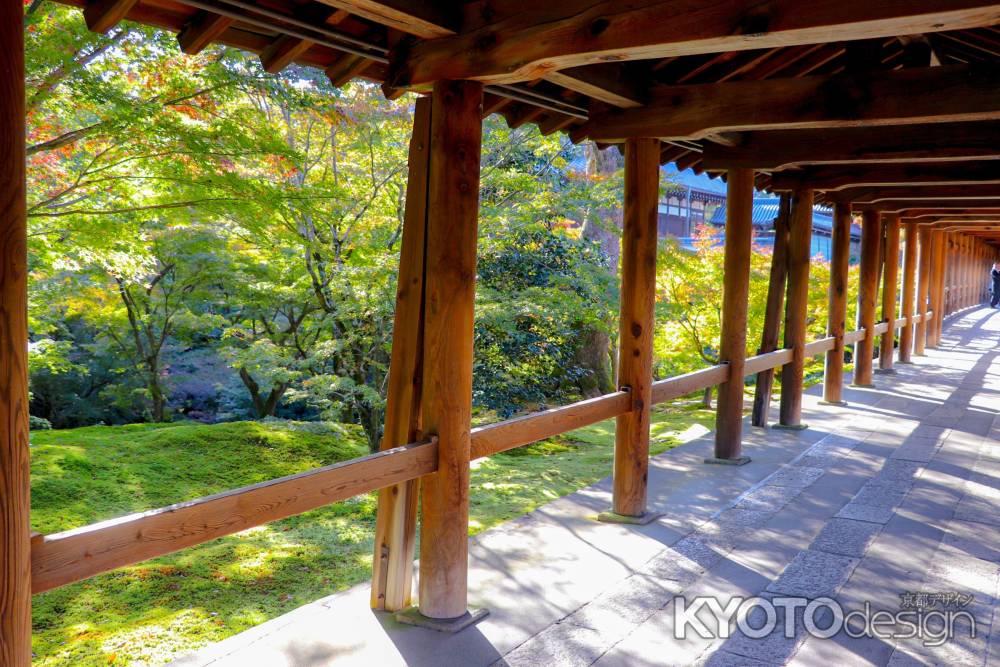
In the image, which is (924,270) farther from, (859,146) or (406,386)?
(406,386)

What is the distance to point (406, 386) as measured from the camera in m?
3.92

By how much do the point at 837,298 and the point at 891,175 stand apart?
2892 millimetres

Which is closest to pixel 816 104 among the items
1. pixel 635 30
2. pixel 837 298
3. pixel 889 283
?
pixel 635 30

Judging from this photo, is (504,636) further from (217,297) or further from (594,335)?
(217,297)

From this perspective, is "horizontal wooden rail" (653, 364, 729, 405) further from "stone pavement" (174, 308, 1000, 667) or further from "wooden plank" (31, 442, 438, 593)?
"wooden plank" (31, 442, 438, 593)

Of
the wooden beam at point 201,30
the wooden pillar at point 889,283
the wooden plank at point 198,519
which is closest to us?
the wooden plank at point 198,519

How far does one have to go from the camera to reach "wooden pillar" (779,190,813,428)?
26.7ft

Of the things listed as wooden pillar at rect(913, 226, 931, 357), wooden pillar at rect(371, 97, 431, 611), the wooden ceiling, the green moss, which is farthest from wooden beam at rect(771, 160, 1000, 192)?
wooden pillar at rect(913, 226, 931, 357)

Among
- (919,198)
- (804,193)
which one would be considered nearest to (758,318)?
(919,198)

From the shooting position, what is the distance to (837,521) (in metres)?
5.50

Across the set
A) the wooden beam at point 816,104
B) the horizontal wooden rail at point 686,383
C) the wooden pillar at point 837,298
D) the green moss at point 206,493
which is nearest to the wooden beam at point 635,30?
the wooden beam at point 816,104

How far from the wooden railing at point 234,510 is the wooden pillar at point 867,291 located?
7855 millimetres

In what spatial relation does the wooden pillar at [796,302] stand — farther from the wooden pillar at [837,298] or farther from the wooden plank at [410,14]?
the wooden plank at [410,14]

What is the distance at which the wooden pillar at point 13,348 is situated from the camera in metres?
2.17
